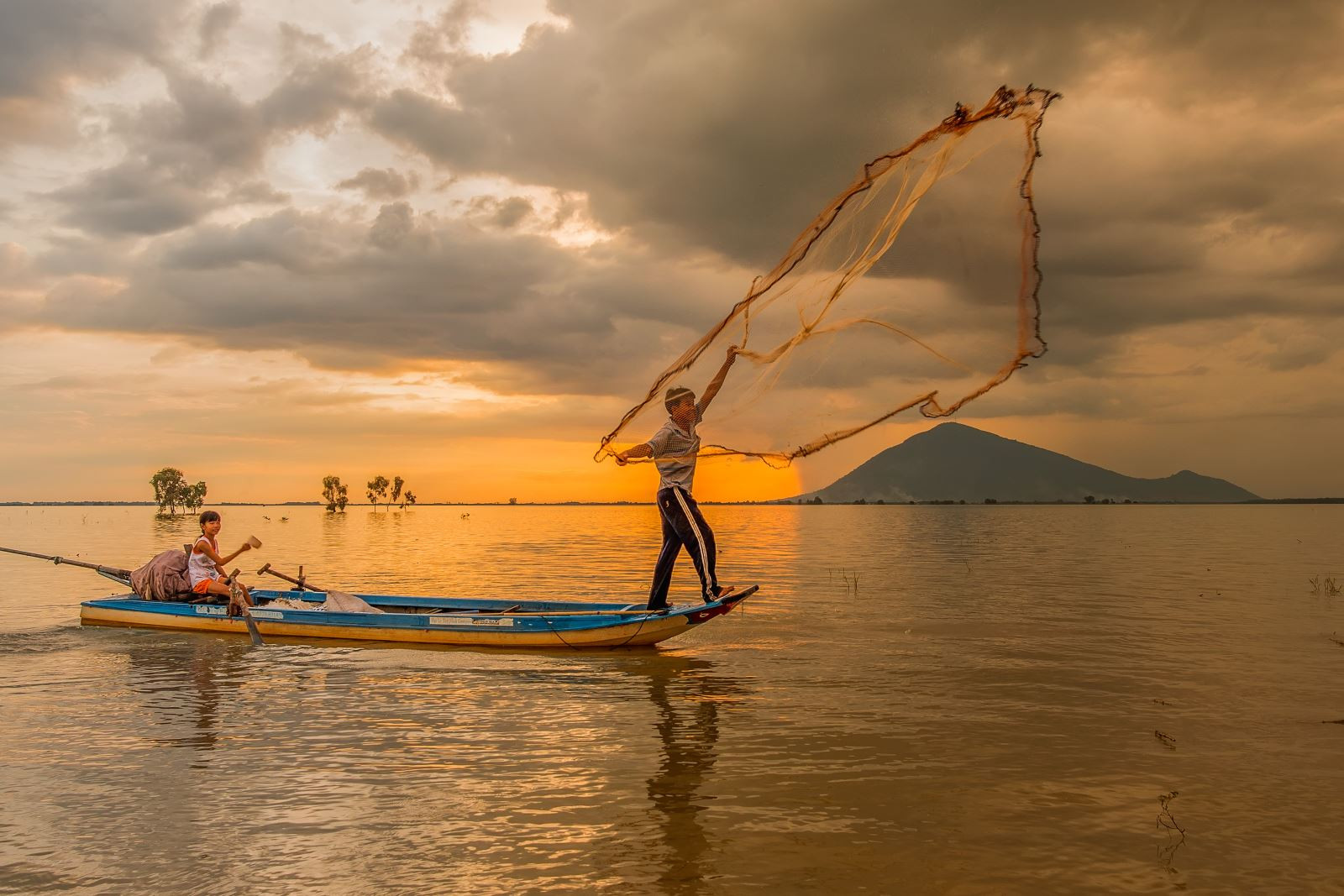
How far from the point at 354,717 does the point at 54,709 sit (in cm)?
430

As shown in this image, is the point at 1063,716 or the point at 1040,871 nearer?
the point at 1040,871

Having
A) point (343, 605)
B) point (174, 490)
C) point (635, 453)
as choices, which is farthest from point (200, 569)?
point (174, 490)

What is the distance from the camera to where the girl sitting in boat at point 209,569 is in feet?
63.6

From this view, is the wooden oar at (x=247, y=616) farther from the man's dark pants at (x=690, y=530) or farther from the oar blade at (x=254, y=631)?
the man's dark pants at (x=690, y=530)

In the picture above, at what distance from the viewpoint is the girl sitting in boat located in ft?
63.6

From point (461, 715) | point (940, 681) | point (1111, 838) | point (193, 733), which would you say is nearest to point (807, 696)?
point (940, 681)

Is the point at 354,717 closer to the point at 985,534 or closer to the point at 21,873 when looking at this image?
the point at 21,873

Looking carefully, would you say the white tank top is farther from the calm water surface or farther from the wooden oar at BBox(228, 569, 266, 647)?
the calm water surface

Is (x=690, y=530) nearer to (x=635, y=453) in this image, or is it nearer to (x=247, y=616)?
(x=635, y=453)

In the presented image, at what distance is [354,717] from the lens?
1215cm

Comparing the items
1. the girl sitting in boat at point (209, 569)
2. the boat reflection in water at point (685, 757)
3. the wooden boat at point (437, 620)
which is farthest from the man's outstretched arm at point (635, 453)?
the girl sitting in boat at point (209, 569)

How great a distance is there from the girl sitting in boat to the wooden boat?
0.36 meters

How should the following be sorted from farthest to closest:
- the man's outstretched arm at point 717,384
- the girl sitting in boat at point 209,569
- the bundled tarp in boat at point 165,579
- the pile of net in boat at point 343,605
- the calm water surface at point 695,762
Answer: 1. the bundled tarp in boat at point 165,579
2. the pile of net in boat at point 343,605
3. the girl sitting in boat at point 209,569
4. the man's outstretched arm at point 717,384
5. the calm water surface at point 695,762

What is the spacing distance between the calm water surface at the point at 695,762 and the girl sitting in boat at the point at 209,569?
111 cm
